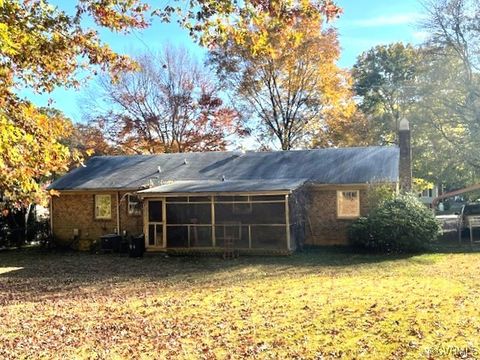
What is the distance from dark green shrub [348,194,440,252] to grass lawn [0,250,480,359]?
1543 mm

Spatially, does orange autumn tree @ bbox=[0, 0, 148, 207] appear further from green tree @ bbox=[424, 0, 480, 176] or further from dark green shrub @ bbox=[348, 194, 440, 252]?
green tree @ bbox=[424, 0, 480, 176]

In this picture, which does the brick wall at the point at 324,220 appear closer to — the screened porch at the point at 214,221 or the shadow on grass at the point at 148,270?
the shadow on grass at the point at 148,270

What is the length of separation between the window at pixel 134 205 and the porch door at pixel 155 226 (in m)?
2.67

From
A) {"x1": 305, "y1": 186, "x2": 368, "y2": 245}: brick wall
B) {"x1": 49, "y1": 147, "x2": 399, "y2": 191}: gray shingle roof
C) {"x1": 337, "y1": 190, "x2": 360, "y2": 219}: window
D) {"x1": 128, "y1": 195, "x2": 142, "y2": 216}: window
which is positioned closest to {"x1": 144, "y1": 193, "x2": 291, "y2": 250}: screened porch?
{"x1": 49, "y1": 147, "x2": 399, "y2": 191}: gray shingle roof

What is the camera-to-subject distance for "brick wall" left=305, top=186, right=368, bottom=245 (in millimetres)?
21000

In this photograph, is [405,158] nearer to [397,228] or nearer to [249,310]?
[397,228]

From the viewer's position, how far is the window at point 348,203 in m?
20.9

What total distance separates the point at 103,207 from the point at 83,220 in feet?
3.77

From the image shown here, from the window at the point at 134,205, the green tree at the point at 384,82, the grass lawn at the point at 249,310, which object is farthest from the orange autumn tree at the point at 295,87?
the grass lawn at the point at 249,310

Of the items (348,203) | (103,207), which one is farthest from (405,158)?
(103,207)

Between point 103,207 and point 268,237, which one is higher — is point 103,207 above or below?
above

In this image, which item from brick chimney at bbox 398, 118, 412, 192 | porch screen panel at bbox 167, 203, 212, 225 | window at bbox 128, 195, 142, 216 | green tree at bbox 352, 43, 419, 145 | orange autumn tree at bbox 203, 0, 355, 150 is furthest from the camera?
green tree at bbox 352, 43, 419, 145

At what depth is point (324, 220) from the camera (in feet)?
69.4

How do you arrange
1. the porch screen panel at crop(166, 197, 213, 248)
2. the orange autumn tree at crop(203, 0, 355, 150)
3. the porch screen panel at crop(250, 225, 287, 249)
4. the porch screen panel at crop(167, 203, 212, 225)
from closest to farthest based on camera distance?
the porch screen panel at crop(250, 225, 287, 249) < the porch screen panel at crop(166, 197, 213, 248) < the porch screen panel at crop(167, 203, 212, 225) < the orange autumn tree at crop(203, 0, 355, 150)
